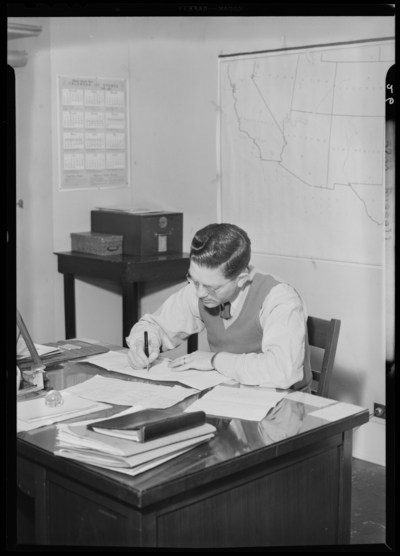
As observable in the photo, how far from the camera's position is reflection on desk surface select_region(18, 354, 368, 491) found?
1.40m

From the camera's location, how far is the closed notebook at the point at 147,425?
1453 mm

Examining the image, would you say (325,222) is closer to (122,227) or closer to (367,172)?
(367,172)

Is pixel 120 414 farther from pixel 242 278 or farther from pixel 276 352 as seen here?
pixel 242 278

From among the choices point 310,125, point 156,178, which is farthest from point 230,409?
point 156,178

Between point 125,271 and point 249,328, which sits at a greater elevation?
point 125,271

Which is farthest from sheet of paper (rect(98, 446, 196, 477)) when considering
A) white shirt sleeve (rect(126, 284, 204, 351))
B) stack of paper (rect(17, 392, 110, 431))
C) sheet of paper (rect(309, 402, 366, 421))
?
white shirt sleeve (rect(126, 284, 204, 351))

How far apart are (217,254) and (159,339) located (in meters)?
0.39

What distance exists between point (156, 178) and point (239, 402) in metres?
1.78

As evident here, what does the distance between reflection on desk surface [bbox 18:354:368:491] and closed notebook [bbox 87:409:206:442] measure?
57mm

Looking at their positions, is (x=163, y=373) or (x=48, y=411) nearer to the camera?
(x=48, y=411)

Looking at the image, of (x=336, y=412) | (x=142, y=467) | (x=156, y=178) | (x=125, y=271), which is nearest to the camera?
(x=142, y=467)

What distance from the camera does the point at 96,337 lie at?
11.1 feet

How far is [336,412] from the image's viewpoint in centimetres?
176
